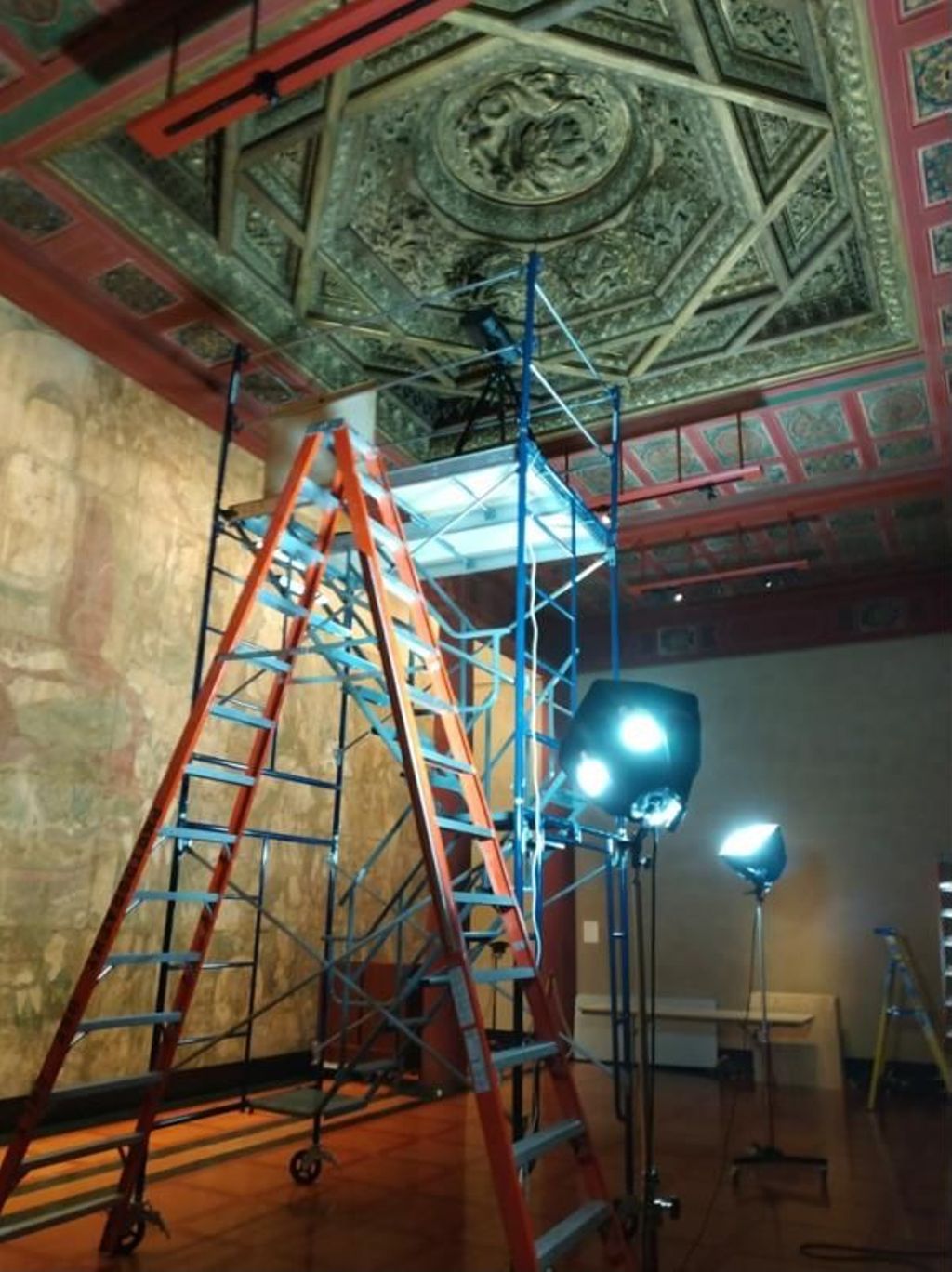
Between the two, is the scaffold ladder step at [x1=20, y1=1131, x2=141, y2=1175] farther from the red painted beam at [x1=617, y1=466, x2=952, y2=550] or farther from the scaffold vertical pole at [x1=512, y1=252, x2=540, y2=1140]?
the red painted beam at [x1=617, y1=466, x2=952, y2=550]

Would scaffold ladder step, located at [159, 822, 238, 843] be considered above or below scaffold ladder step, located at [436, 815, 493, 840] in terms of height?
below

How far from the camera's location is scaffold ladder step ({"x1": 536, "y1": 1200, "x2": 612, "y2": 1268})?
2.61 metres

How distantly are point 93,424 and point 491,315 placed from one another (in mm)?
2691

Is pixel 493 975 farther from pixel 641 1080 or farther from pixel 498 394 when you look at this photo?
pixel 498 394

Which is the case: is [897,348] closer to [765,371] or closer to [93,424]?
[765,371]

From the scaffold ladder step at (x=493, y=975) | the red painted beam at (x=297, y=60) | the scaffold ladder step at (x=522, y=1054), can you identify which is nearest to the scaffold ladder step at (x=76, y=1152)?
the scaffold ladder step at (x=493, y=975)

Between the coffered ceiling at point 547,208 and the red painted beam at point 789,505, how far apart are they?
414 millimetres

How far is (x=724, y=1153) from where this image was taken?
5.35 meters

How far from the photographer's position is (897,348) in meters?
6.30

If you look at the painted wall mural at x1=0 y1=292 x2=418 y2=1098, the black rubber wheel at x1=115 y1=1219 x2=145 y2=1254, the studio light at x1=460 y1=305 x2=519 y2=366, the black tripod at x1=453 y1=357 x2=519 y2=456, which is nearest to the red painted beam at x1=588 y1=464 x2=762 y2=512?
the black tripod at x1=453 y1=357 x2=519 y2=456

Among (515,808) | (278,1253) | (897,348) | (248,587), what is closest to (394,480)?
(248,587)

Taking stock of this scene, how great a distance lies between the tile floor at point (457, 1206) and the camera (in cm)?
339

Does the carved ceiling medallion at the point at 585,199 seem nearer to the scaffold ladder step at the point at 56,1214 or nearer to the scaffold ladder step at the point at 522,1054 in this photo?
the scaffold ladder step at the point at 522,1054

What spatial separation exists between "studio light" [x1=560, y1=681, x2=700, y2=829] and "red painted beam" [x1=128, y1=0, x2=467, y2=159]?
8.46ft
